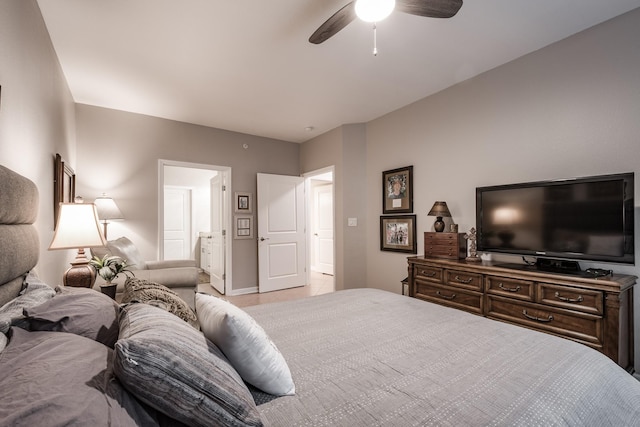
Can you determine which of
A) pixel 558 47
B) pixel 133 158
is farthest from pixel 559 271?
pixel 133 158

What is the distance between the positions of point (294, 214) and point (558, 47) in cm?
401

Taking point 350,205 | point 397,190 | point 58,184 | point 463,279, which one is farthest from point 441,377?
point 350,205

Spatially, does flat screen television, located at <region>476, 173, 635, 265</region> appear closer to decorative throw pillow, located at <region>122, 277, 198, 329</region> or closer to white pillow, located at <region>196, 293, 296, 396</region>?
white pillow, located at <region>196, 293, 296, 396</region>

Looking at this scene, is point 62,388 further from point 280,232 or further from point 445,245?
point 280,232

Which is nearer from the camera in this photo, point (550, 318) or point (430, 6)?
point (430, 6)

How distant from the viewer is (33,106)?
194 centimetres

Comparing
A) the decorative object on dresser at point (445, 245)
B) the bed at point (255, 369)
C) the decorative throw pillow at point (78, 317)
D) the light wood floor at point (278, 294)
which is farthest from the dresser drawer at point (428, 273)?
the decorative throw pillow at point (78, 317)

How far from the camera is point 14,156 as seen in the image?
1.62 m

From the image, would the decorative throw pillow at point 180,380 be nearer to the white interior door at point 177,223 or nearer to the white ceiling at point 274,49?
the white ceiling at point 274,49

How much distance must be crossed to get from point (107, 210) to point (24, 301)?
2.86 meters

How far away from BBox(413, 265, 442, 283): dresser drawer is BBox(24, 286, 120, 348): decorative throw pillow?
271 cm

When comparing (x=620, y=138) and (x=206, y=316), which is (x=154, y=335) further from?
(x=620, y=138)

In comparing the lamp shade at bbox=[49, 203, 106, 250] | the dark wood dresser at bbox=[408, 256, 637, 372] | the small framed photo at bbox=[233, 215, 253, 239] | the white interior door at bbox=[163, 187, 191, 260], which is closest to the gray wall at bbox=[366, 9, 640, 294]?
the dark wood dresser at bbox=[408, 256, 637, 372]

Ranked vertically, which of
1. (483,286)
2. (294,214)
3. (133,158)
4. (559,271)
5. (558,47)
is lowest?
(483,286)
